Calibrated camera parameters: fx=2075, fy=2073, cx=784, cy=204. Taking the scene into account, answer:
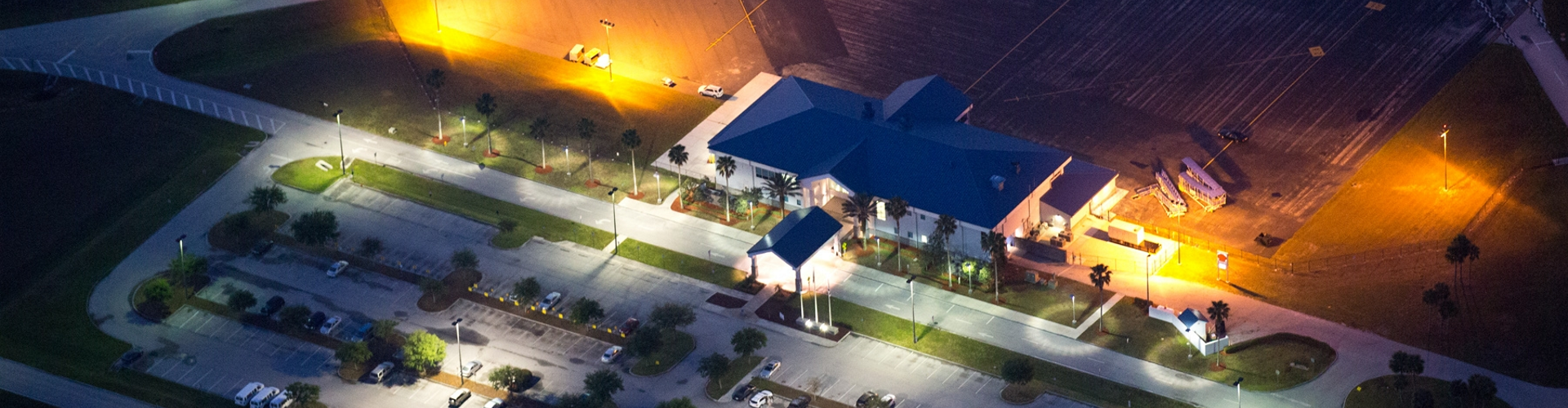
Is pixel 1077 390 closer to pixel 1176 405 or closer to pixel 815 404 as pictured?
pixel 1176 405

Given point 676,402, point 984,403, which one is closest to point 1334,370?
point 984,403

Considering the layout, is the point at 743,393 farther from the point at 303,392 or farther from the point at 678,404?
the point at 303,392

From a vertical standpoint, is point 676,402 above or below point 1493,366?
below

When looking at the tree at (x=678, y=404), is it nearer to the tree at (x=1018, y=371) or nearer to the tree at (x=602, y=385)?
the tree at (x=602, y=385)

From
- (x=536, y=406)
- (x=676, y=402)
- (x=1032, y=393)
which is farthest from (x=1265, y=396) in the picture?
(x=536, y=406)

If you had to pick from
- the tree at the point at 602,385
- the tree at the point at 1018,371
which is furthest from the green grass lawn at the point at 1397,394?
the tree at the point at 602,385
